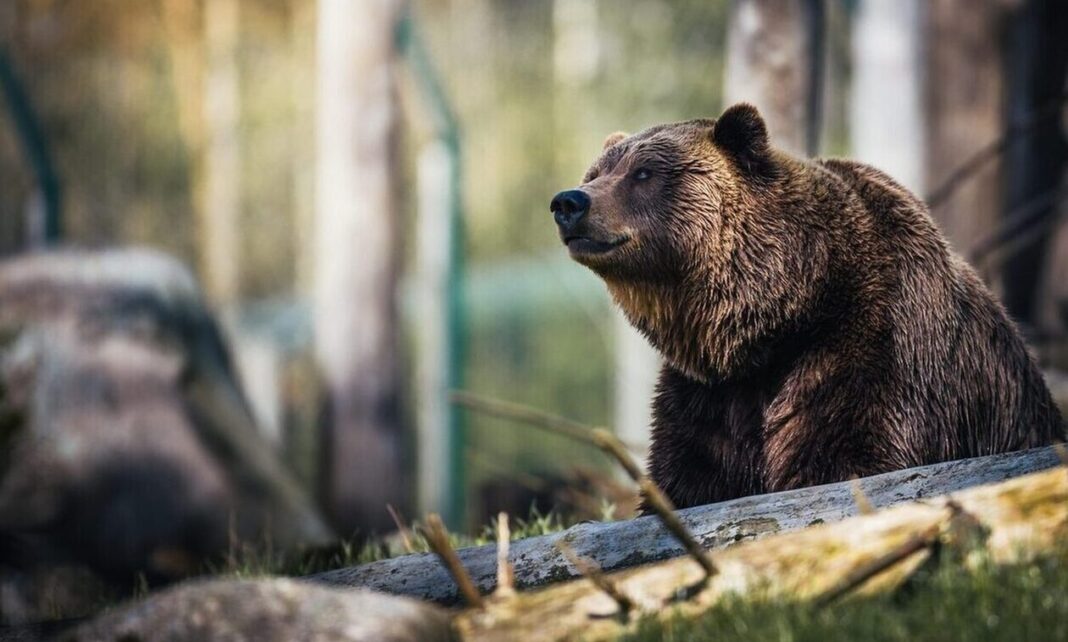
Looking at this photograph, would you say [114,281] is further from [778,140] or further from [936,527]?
[936,527]

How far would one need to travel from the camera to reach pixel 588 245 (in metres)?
4.43

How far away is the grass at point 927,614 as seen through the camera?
2.87 meters

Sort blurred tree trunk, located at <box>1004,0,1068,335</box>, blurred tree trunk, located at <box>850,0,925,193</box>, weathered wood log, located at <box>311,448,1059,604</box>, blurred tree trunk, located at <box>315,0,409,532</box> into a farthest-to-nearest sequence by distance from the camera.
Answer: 1. blurred tree trunk, located at <box>1004,0,1068,335</box>
2. blurred tree trunk, located at <box>315,0,409,532</box>
3. blurred tree trunk, located at <box>850,0,925,193</box>
4. weathered wood log, located at <box>311,448,1059,604</box>

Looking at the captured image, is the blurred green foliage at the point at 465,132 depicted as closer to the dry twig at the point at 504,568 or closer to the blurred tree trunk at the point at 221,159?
the blurred tree trunk at the point at 221,159

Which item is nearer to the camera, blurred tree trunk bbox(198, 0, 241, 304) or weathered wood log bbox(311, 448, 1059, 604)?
weathered wood log bbox(311, 448, 1059, 604)

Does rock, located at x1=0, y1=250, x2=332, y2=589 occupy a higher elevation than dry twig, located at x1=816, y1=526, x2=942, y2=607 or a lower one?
lower

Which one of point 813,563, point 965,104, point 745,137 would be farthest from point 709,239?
point 965,104

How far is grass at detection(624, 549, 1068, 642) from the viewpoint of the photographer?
2.87 metres

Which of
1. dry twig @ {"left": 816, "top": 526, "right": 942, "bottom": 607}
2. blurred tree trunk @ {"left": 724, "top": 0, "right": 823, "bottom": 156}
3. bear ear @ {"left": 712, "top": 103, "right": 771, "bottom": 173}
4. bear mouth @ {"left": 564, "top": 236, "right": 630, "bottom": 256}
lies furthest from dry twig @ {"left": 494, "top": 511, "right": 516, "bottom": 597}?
blurred tree trunk @ {"left": 724, "top": 0, "right": 823, "bottom": 156}

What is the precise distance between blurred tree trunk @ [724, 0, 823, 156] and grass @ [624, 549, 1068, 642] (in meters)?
3.58

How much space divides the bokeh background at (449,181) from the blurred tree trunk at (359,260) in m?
0.01

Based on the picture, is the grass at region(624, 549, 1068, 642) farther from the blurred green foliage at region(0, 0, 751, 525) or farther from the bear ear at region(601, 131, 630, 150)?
the blurred green foliage at region(0, 0, 751, 525)

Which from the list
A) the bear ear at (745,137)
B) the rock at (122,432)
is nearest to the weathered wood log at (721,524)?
the bear ear at (745,137)

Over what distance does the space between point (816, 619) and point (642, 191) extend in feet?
6.17
